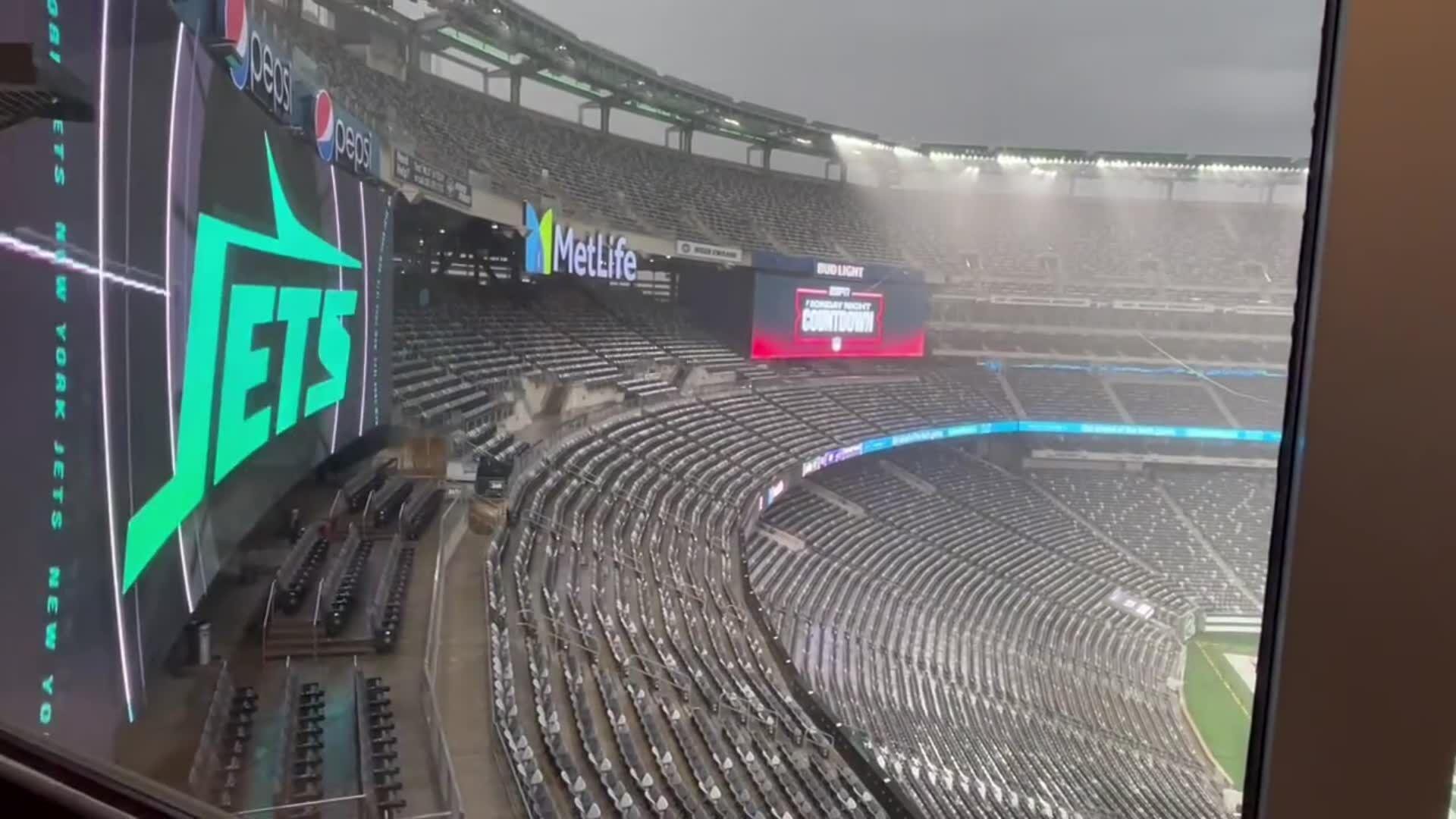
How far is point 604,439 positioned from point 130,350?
3685 mm

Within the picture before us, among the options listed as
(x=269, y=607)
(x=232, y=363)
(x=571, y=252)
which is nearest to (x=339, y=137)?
(x=232, y=363)

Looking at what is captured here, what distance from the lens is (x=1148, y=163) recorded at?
4.84ft

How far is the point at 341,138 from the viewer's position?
3.01 metres

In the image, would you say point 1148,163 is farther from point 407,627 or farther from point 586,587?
point 586,587

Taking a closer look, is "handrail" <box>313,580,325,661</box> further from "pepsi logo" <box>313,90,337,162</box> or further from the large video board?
"pepsi logo" <box>313,90,337,162</box>

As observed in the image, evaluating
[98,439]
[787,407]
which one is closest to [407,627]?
[98,439]

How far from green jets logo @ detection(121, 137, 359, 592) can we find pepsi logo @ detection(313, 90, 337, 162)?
343 millimetres

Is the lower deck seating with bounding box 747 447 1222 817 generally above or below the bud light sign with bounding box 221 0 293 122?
below

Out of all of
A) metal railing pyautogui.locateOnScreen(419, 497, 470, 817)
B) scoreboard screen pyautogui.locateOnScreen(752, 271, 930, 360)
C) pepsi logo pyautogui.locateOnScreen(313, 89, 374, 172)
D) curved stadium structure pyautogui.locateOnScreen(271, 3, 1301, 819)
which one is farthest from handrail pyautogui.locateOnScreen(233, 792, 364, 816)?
scoreboard screen pyautogui.locateOnScreen(752, 271, 930, 360)

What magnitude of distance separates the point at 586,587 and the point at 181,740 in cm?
209

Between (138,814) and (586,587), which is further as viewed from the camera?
(586,587)

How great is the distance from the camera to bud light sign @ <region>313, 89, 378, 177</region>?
2.73m

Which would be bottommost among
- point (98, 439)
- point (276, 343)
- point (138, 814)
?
point (138, 814)

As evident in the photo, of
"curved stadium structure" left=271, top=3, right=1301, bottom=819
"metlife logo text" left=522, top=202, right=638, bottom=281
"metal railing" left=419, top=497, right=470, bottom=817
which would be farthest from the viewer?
"metlife logo text" left=522, top=202, right=638, bottom=281
